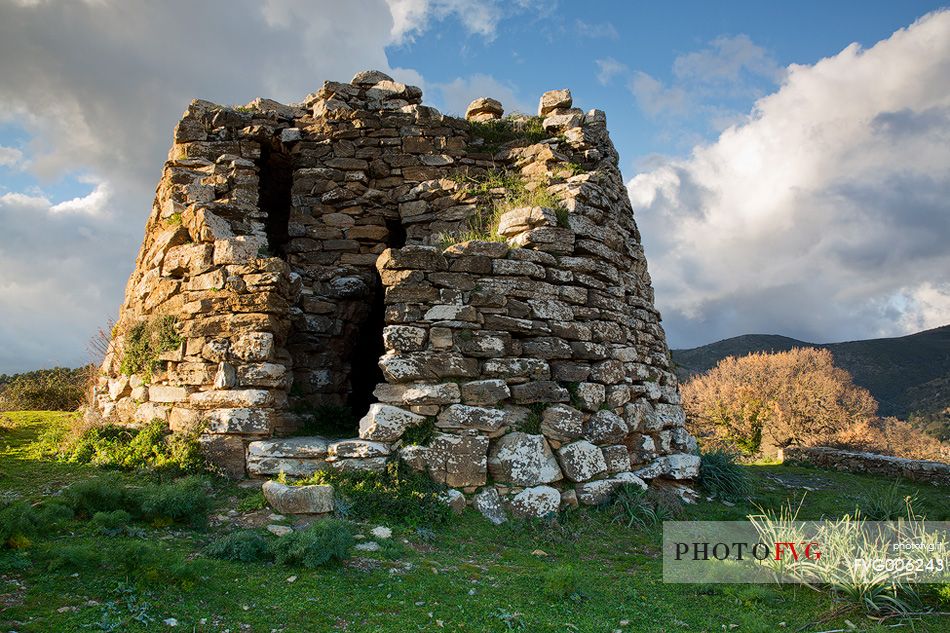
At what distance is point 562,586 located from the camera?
438 cm

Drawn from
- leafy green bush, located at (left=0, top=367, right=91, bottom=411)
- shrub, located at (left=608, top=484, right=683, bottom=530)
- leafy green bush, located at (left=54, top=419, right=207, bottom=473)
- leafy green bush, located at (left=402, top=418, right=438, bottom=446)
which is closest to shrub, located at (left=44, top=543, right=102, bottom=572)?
leafy green bush, located at (left=54, top=419, right=207, bottom=473)

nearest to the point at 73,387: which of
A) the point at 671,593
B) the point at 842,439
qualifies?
the point at 671,593

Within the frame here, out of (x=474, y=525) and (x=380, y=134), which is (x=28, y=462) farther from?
(x=380, y=134)

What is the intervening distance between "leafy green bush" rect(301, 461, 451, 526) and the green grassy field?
0.23 meters

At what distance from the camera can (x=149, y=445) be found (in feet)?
21.6

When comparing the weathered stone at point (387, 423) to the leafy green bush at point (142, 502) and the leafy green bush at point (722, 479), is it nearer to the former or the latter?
the leafy green bush at point (142, 502)

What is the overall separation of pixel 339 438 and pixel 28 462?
382cm

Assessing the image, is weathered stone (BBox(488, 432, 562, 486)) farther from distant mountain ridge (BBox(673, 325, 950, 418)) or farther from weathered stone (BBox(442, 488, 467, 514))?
distant mountain ridge (BBox(673, 325, 950, 418))

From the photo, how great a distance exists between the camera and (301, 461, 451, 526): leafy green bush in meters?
5.73

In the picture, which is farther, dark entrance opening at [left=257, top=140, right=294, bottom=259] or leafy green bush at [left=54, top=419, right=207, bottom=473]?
dark entrance opening at [left=257, top=140, right=294, bottom=259]

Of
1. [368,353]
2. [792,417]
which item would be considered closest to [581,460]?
[368,353]

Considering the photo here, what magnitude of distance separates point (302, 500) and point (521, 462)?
7.69 ft

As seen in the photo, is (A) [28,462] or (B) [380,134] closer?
(A) [28,462]

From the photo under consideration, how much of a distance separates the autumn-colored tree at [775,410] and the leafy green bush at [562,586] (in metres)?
18.1
